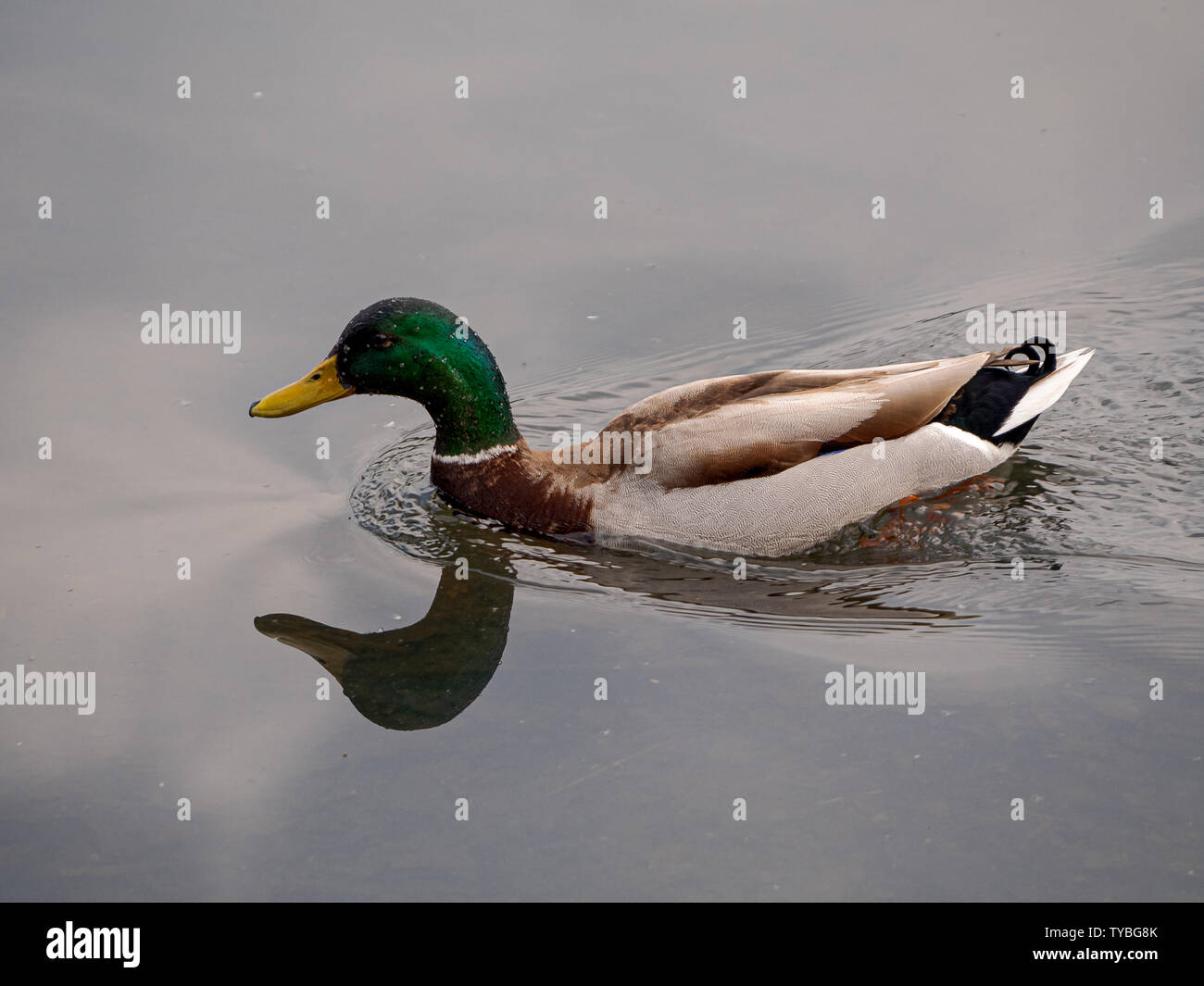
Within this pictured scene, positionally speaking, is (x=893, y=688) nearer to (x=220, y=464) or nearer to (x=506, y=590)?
(x=506, y=590)

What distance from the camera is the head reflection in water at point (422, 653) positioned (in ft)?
21.6

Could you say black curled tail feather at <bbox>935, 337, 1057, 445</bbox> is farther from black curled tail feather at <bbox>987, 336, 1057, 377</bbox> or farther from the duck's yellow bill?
the duck's yellow bill

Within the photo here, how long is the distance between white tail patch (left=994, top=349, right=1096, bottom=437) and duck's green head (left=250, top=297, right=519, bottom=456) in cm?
281

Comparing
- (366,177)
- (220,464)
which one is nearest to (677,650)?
(220,464)

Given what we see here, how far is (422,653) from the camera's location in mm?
7012

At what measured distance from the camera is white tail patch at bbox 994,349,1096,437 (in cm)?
829

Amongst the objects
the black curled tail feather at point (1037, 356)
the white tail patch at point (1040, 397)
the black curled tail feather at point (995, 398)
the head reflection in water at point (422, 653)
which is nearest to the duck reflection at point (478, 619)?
the head reflection in water at point (422, 653)

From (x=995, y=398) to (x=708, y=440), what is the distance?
1776 millimetres

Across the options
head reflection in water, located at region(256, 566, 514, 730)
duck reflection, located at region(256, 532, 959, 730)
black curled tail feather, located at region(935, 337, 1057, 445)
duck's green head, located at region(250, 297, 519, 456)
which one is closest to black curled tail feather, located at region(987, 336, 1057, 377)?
black curled tail feather, located at region(935, 337, 1057, 445)

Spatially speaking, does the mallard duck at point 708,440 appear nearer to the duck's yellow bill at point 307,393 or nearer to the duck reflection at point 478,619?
the duck's yellow bill at point 307,393

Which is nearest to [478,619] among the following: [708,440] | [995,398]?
[708,440]

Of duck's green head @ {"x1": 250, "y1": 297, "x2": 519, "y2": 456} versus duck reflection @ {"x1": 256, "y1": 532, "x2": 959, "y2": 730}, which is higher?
duck's green head @ {"x1": 250, "y1": 297, "x2": 519, "y2": 456}

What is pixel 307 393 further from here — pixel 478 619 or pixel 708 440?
pixel 708 440

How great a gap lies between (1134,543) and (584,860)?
3.66 meters
